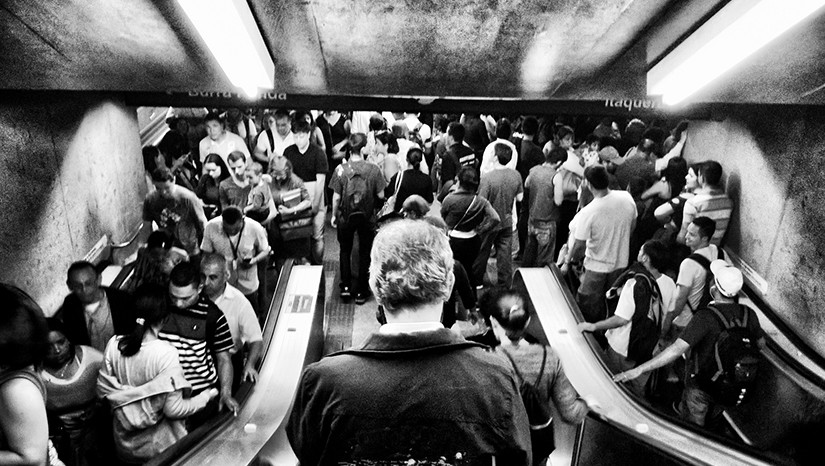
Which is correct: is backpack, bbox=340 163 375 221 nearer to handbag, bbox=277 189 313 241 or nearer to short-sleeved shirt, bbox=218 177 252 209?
handbag, bbox=277 189 313 241

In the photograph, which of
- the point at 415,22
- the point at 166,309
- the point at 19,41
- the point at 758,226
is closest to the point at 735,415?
the point at 758,226

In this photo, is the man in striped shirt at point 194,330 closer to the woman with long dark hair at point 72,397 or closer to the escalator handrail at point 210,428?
the escalator handrail at point 210,428

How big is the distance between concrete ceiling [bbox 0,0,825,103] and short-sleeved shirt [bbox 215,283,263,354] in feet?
4.88

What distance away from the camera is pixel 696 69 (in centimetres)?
313

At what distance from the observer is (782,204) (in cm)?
522

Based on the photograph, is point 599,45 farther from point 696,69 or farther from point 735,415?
point 735,415

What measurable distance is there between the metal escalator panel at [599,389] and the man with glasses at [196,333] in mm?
2133

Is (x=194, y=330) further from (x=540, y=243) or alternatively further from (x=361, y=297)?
(x=540, y=243)

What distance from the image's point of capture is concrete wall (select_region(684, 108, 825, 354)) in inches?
183

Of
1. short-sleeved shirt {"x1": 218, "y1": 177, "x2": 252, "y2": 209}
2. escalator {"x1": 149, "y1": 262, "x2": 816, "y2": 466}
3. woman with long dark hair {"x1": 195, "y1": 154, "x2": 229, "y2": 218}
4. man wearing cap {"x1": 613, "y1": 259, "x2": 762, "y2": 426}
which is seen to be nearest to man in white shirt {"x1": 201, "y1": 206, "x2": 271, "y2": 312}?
escalator {"x1": 149, "y1": 262, "x2": 816, "y2": 466}

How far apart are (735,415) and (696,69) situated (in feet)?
9.71

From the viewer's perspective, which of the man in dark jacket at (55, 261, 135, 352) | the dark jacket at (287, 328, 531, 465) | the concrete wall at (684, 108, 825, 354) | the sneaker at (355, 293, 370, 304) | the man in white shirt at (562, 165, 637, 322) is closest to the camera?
the dark jacket at (287, 328, 531, 465)

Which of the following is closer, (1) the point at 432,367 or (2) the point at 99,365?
(1) the point at 432,367

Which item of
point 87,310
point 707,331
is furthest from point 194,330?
point 707,331
